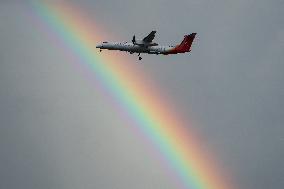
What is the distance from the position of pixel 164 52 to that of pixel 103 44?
22565 mm

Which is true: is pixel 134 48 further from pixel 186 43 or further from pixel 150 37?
pixel 186 43

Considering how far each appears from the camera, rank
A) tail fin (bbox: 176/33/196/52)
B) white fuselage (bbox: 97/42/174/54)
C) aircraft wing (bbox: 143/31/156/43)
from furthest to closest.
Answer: tail fin (bbox: 176/33/196/52) → white fuselage (bbox: 97/42/174/54) → aircraft wing (bbox: 143/31/156/43)

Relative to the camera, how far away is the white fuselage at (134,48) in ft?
522

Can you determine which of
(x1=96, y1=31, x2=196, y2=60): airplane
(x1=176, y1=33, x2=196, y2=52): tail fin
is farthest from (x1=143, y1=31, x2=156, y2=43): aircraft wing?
(x1=176, y1=33, x2=196, y2=52): tail fin

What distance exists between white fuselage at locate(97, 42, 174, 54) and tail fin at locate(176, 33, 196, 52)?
20.1 ft

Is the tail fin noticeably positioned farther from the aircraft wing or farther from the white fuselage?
the aircraft wing

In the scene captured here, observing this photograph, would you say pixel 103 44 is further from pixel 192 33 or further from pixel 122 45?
pixel 192 33

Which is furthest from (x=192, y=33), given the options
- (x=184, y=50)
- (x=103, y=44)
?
(x=103, y=44)

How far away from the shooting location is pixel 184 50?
167625 millimetres

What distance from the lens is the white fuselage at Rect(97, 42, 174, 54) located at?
159 meters

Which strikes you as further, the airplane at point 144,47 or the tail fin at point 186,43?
the tail fin at point 186,43

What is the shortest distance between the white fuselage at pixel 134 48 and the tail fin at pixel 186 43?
242 inches

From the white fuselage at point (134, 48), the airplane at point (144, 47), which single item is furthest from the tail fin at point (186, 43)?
the white fuselage at point (134, 48)

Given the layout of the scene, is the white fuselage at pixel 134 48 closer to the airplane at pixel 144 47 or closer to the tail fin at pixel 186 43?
the airplane at pixel 144 47
